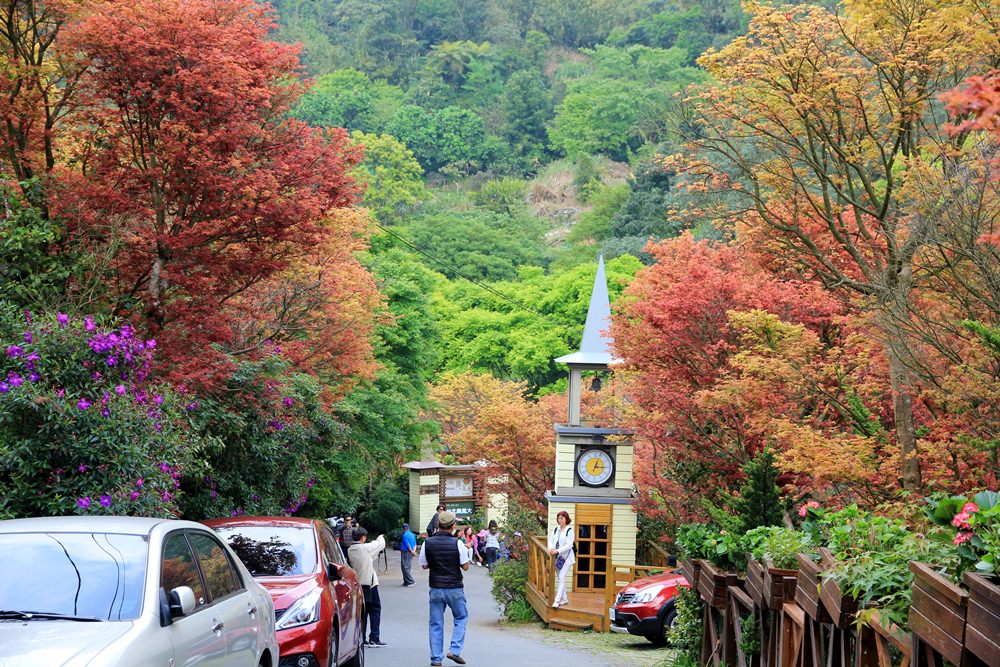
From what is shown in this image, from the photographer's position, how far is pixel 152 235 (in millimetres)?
12867

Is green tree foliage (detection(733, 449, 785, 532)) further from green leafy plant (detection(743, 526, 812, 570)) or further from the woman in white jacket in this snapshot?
the woman in white jacket

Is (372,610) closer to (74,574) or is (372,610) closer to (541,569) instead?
(541,569)

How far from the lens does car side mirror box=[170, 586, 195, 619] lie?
5715 millimetres

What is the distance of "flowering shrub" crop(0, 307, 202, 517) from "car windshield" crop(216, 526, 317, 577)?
87cm

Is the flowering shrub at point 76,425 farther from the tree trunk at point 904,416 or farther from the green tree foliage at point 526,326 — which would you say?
the green tree foliage at point 526,326

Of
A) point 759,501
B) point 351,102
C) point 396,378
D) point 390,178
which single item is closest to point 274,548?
point 759,501

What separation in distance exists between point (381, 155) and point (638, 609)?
75.6 meters

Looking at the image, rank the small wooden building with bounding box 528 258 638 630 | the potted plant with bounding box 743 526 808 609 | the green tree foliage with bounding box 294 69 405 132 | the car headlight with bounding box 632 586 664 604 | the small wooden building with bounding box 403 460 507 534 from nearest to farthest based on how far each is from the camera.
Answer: the potted plant with bounding box 743 526 808 609 < the car headlight with bounding box 632 586 664 604 < the small wooden building with bounding box 528 258 638 630 < the small wooden building with bounding box 403 460 507 534 < the green tree foliage with bounding box 294 69 405 132

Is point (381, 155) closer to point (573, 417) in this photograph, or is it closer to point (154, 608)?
point (573, 417)

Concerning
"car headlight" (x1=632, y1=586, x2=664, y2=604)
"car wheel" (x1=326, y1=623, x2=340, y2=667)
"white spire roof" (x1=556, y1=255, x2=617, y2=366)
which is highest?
"white spire roof" (x1=556, y1=255, x2=617, y2=366)

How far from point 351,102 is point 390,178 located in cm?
2756

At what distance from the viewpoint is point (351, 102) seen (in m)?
113

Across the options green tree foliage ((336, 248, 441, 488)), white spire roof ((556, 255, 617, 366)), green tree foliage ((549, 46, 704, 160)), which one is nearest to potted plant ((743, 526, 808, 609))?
white spire roof ((556, 255, 617, 366))

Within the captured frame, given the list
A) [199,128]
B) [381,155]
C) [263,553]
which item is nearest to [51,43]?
[199,128]
